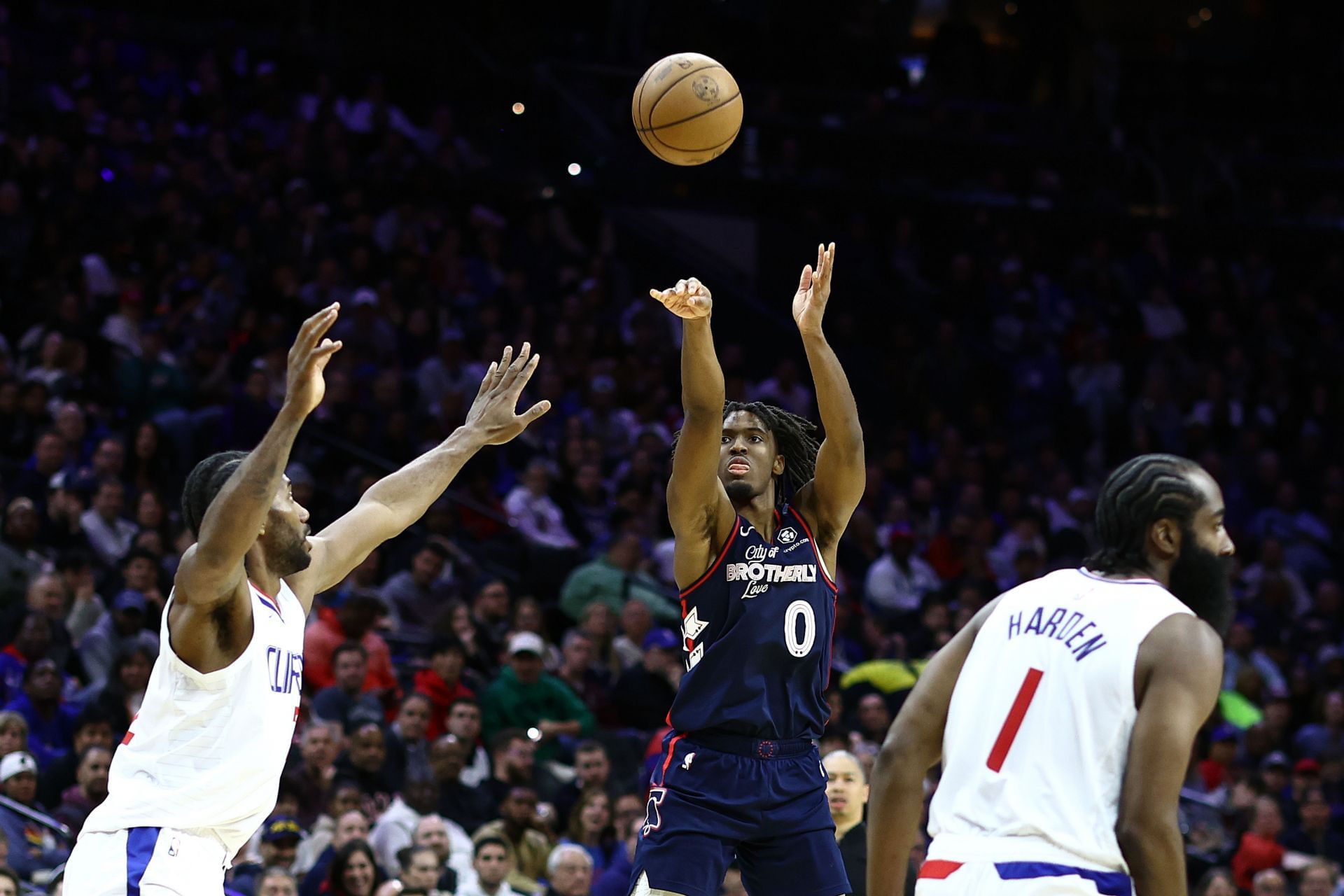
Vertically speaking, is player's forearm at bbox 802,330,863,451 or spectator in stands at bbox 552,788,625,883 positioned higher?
player's forearm at bbox 802,330,863,451

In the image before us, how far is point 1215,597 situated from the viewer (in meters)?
3.90

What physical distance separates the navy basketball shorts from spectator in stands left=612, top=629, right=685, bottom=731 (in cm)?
579

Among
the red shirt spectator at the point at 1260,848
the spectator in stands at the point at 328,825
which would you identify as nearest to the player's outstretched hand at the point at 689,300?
the spectator in stands at the point at 328,825

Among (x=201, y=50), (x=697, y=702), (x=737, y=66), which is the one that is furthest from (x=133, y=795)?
(x=737, y=66)

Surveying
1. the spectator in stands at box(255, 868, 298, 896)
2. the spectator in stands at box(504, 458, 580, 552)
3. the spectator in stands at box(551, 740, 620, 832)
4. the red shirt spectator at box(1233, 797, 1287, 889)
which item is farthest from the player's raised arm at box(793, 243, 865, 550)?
the spectator in stands at box(504, 458, 580, 552)

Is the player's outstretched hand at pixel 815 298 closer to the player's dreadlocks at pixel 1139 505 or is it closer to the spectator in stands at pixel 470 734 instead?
the player's dreadlocks at pixel 1139 505

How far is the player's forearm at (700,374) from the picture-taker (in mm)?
5375

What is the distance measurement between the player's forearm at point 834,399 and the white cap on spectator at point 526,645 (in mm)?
5557

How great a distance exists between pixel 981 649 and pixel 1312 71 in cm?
2136

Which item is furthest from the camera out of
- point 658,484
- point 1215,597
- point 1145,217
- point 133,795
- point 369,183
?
point 1145,217

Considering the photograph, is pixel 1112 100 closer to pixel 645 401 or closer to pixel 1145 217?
pixel 1145 217

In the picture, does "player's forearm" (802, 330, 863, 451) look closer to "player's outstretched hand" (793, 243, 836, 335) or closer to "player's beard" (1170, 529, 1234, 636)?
"player's outstretched hand" (793, 243, 836, 335)

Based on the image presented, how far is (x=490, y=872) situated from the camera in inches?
358

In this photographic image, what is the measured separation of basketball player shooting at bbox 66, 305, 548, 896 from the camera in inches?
173
